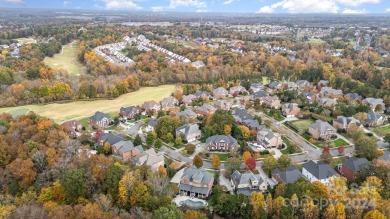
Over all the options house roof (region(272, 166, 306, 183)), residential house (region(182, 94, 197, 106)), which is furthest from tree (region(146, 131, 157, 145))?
residential house (region(182, 94, 197, 106))

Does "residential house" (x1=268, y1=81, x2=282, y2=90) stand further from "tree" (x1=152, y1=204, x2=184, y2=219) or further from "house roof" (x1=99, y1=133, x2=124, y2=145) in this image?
"tree" (x1=152, y1=204, x2=184, y2=219)

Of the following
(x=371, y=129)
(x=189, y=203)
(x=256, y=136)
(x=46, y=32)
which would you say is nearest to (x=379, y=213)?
(x=189, y=203)

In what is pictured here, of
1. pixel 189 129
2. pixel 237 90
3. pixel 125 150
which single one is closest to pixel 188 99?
pixel 237 90

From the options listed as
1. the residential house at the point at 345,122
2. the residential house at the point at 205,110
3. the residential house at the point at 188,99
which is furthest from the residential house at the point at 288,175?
the residential house at the point at 188,99

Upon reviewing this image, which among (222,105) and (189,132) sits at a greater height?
(222,105)

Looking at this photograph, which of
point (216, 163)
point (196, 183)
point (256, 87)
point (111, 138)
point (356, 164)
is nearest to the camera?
point (196, 183)

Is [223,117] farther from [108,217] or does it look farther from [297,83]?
[297,83]

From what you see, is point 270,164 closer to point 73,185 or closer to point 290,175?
point 290,175
